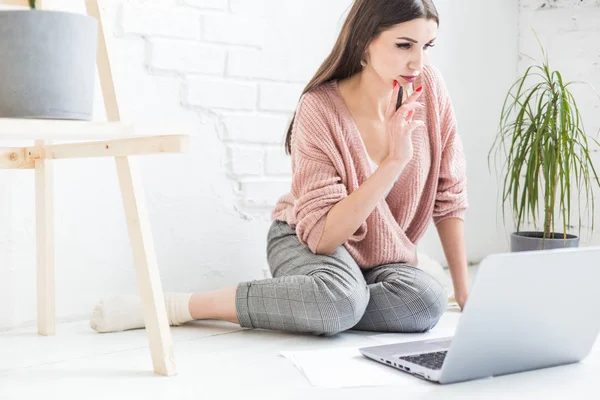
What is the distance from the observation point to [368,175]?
166 centimetres

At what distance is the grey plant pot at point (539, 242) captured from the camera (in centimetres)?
219

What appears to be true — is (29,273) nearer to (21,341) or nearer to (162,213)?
(21,341)

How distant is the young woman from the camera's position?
60.7 inches

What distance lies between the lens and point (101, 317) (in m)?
1.61

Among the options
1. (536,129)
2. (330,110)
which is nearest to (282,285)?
(330,110)

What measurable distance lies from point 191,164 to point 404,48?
24.8 inches

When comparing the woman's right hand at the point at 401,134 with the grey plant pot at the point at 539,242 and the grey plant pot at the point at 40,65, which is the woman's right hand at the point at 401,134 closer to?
the grey plant pot at the point at 40,65

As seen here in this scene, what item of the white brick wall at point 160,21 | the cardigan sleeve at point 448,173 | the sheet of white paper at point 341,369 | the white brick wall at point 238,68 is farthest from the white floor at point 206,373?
the white brick wall at point 160,21

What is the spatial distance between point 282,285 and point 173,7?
73cm

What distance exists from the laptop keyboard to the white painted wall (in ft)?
2.58

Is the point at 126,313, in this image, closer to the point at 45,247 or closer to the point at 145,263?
the point at 45,247

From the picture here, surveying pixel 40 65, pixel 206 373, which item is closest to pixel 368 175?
pixel 206 373

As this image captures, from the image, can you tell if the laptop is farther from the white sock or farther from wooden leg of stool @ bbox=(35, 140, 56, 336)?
wooden leg of stool @ bbox=(35, 140, 56, 336)

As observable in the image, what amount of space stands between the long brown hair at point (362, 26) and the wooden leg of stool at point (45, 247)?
59cm
